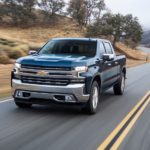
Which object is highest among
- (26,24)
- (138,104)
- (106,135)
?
(106,135)

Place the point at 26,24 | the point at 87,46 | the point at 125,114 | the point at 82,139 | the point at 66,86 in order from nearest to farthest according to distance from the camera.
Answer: the point at 82,139
the point at 66,86
the point at 125,114
the point at 87,46
the point at 26,24

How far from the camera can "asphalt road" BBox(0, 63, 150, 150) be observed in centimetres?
761

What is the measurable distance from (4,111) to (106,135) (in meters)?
3.41

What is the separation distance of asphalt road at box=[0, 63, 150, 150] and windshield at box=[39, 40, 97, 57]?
151 centimetres

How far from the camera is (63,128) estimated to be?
30.1 ft

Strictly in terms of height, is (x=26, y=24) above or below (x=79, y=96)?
below

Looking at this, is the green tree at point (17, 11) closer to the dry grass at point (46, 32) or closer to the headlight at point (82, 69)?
the dry grass at point (46, 32)

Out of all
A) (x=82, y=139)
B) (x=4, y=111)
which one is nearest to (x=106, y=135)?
(x=82, y=139)

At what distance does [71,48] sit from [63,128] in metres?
3.61

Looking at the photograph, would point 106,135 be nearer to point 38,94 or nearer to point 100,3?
point 38,94

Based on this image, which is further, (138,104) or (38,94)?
(138,104)

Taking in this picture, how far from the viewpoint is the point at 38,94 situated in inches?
410

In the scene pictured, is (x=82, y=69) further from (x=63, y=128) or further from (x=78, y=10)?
(x=78, y=10)

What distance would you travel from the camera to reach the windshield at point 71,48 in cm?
1214
